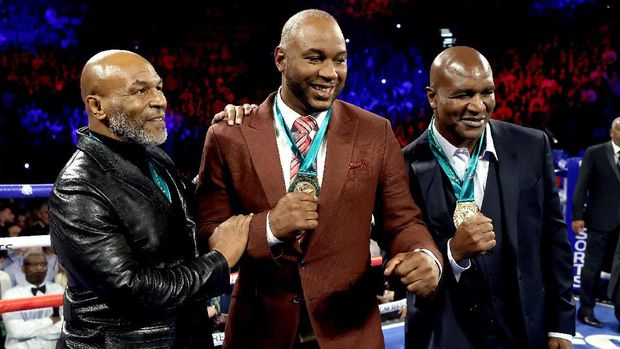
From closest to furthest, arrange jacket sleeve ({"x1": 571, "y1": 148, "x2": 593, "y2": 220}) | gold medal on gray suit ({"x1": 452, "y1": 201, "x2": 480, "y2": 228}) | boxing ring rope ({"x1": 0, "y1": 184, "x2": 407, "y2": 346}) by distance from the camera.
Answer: gold medal on gray suit ({"x1": 452, "y1": 201, "x2": 480, "y2": 228}) < boxing ring rope ({"x1": 0, "y1": 184, "x2": 407, "y2": 346}) < jacket sleeve ({"x1": 571, "y1": 148, "x2": 593, "y2": 220})

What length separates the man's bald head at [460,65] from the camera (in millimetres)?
1686

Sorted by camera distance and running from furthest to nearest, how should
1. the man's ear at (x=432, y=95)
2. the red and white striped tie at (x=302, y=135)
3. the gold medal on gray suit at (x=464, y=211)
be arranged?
the man's ear at (x=432, y=95), the gold medal on gray suit at (x=464, y=211), the red and white striped tie at (x=302, y=135)

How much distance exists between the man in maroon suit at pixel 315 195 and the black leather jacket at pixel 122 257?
0.13 m

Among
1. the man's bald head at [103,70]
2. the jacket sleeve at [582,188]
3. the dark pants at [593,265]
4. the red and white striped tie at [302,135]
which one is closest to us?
the man's bald head at [103,70]

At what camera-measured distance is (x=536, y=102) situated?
9.59 metres

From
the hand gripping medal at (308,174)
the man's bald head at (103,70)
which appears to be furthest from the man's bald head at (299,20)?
the man's bald head at (103,70)

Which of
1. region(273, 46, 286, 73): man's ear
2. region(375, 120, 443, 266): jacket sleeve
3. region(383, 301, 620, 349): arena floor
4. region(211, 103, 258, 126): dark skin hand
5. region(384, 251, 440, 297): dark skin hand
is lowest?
region(383, 301, 620, 349): arena floor

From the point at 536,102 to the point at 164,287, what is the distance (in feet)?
30.9

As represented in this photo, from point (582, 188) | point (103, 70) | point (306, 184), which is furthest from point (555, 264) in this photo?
point (582, 188)

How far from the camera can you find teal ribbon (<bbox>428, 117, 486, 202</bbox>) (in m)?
1.63

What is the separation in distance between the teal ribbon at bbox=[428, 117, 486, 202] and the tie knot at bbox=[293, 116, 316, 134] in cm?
42

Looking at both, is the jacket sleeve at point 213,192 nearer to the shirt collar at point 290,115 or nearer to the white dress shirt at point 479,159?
the shirt collar at point 290,115

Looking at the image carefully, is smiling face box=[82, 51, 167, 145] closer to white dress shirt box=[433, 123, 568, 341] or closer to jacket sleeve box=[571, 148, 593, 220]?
white dress shirt box=[433, 123, 568, 341]

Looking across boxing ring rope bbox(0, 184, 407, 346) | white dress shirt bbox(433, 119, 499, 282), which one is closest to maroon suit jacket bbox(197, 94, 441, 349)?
white dress shirt bbox(433, 119, 499, 282)
